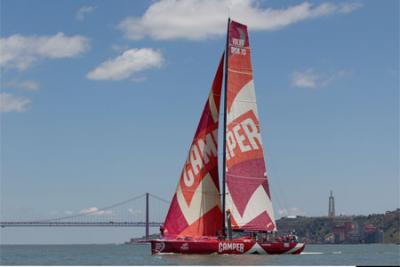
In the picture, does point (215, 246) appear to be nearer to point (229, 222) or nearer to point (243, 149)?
point (229, 222)

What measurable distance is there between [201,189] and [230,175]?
1.35 m

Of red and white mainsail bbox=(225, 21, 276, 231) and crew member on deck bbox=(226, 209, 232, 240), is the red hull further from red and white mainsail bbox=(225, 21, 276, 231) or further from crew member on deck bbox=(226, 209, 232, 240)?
red and white mainsail bbox=(225, 21, 276, 231)

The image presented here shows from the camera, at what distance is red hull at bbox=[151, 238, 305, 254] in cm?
3177

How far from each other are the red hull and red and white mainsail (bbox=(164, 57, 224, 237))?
2.82 feet

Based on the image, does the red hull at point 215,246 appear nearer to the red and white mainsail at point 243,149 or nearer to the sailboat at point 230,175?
the sailboat at point 230,175

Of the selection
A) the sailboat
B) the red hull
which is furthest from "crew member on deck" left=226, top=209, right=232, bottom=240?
the red hull

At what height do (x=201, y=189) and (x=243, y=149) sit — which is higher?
(x=243, y=149)

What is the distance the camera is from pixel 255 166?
33969 millimetres

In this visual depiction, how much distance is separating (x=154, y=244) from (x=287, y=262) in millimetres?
5275

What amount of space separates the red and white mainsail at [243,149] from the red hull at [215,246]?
4.23 ft

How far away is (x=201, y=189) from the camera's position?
33625 mm

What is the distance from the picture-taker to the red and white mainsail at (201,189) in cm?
3325

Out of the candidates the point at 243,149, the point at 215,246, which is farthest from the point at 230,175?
the point at 215,246

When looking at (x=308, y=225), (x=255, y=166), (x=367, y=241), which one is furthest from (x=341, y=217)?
(x=255, y=166)
